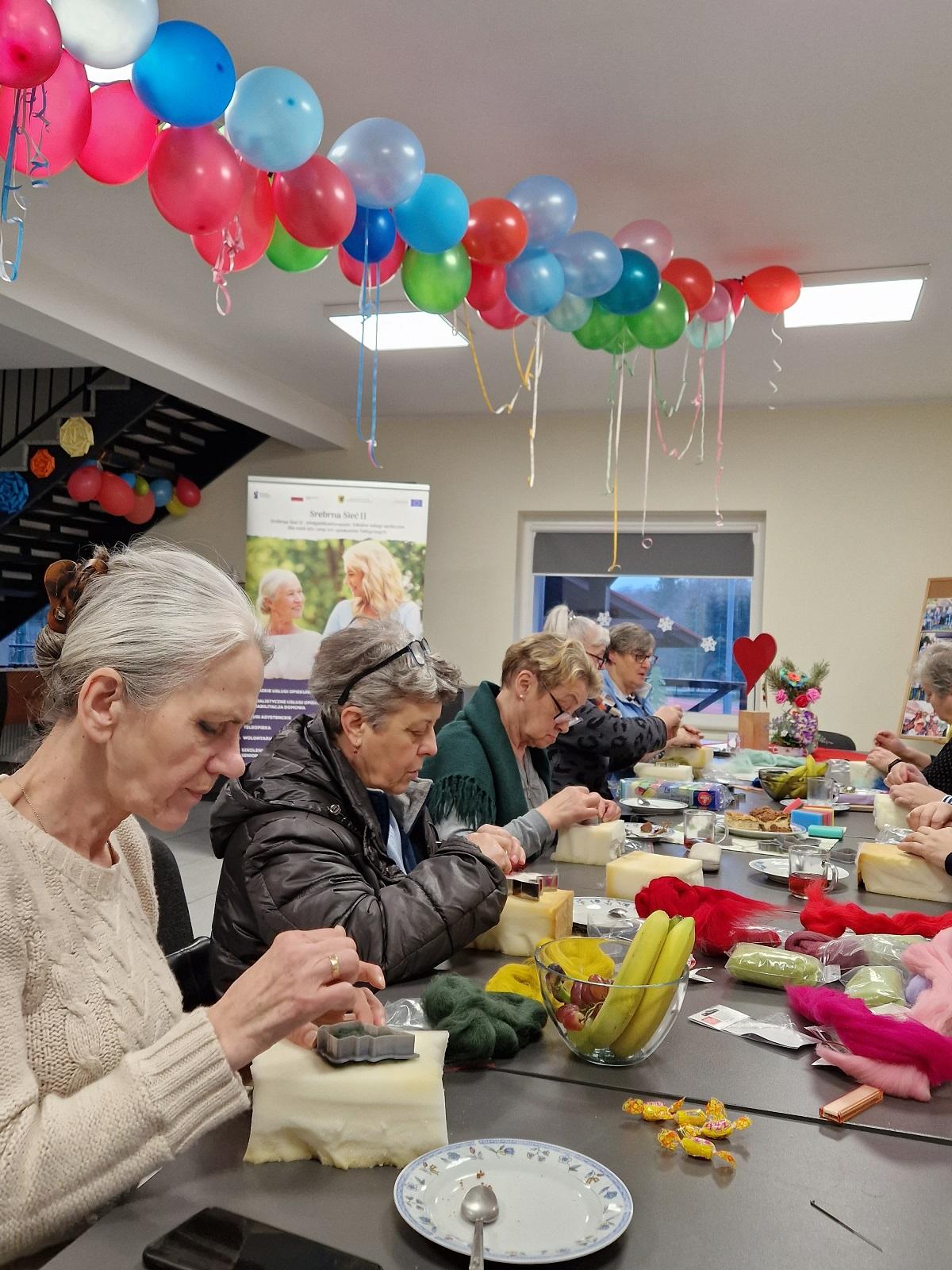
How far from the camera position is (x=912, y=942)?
5.10 feet

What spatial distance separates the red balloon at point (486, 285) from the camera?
334 cm

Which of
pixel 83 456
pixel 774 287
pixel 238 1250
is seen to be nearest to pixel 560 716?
pixel 238 1250

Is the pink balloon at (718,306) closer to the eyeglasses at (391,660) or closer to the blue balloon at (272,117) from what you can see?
the blue balloon at (272,117)

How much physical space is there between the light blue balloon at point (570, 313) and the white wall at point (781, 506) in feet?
11.1

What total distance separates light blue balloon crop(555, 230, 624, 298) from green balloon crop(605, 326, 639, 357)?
45 cm

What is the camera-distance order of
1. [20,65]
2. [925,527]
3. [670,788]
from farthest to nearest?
[925,527], [670,788], [20,65]

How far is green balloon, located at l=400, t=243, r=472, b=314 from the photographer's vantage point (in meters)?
3.13

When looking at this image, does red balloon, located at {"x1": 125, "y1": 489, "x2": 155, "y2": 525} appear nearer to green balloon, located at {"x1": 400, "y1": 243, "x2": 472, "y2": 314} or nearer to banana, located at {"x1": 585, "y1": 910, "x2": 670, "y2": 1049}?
green balloon, located at {"x1": 400, "y1": 243, "x2": 472, "y2": 314}

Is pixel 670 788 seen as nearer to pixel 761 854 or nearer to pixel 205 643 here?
pixel 761 854

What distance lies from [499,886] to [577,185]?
284 cm

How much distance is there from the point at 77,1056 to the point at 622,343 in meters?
3.40

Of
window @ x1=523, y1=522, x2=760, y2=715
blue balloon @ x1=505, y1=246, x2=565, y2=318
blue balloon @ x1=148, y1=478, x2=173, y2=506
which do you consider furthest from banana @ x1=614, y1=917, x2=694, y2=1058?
blue balloon @ x1=148, y1=478, x2=173, y2=506

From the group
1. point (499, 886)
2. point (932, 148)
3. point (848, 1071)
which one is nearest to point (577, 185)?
point (932, 148)

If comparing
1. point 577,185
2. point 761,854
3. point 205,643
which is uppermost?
point 577,185
